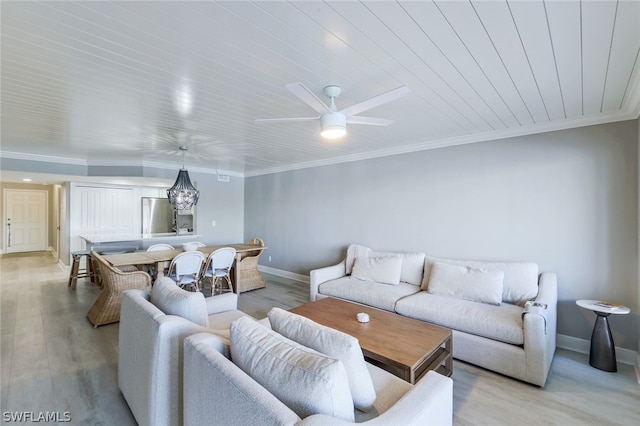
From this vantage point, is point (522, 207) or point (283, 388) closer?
point (283, 388)

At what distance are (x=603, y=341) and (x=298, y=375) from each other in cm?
313

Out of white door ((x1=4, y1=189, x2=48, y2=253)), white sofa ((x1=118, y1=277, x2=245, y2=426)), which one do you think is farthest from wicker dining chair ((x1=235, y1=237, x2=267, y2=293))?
white door ((x1=4, y1=189, x2=48, y2=253))

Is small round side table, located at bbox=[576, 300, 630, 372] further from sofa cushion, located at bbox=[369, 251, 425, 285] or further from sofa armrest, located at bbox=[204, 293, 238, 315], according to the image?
sofa armrest, located at bbox=[204, 293, 238, 315]

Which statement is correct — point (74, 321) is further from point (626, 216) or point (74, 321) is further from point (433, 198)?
point (626, 216)

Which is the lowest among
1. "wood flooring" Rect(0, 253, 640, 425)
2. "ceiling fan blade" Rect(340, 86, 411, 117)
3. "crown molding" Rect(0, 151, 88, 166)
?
"wood flooring" Rect(0, 253, 640, 425)

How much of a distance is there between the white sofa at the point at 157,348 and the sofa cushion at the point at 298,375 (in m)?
0.38

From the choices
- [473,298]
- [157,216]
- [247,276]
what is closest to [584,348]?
[473,298]

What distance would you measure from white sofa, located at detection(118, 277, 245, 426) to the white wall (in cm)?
321

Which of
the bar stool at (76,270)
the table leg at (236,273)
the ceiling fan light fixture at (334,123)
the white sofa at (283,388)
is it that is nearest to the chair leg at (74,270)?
the bar stool at (76,270)

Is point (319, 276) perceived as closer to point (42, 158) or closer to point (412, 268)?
point (412, 268)

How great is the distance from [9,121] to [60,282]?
142 inches

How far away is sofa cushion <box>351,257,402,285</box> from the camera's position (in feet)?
12.7

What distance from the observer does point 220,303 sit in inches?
109

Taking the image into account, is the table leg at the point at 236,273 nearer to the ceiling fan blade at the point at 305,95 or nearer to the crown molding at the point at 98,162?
the crown molding at the point at 98,162
